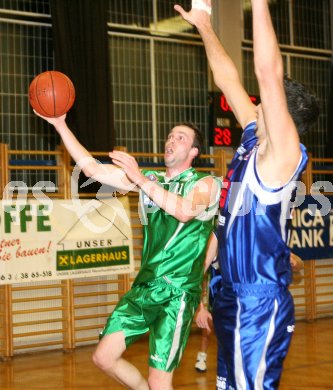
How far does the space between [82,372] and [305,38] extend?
21.8 feet

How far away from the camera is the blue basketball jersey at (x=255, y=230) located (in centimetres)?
273

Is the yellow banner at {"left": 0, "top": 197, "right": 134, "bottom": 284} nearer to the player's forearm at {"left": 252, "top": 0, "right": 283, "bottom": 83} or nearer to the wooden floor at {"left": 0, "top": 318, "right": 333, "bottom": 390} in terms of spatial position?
the wooden floor at {"left": 0, "top": 318, "right": 333, "bottom": 390}

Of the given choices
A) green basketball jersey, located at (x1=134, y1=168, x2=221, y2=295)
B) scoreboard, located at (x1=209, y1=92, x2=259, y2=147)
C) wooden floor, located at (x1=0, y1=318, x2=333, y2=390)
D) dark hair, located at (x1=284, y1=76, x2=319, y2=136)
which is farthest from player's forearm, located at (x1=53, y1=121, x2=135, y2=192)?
scoreboard, located at (x1=209, y1=92, x2=259, y2=147)

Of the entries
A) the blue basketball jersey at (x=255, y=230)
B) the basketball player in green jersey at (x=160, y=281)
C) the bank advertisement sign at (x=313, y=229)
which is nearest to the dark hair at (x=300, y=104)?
the blue basketball jersey at (x=255, y=230)

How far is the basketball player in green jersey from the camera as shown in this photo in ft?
13.0

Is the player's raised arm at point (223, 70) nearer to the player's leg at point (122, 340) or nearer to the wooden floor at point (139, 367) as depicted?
the player's leg at point (122, 340)

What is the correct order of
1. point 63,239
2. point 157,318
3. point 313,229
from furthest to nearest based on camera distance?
point 313,229 < point 63,239 < point 157,318

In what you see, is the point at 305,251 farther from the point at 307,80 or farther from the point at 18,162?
the point at 18,162

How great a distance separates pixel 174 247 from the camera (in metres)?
4.20

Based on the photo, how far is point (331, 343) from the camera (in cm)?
768

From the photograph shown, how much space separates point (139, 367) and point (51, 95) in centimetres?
334

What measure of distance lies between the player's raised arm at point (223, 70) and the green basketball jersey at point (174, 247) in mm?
1072

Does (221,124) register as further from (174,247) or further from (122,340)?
(122,340)

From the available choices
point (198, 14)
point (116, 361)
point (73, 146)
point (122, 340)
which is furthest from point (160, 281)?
point (198, 14)
